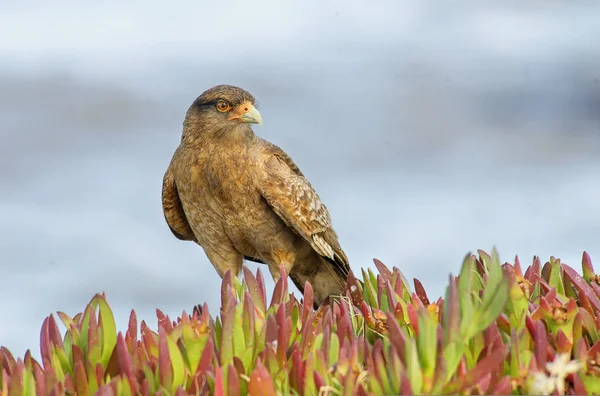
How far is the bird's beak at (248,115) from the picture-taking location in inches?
268

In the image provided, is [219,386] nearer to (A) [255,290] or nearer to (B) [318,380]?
(B) [318,380]

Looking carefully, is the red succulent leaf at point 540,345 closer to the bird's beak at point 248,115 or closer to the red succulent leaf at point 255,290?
the red succulent leaf at point 255,290

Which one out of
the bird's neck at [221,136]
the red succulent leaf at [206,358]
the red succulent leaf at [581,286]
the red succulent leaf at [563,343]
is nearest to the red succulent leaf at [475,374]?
the red succulent leaf at [563,343]

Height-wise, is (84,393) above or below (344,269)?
below

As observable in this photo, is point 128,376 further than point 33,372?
No

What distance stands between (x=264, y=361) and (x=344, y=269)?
4504 millimetres

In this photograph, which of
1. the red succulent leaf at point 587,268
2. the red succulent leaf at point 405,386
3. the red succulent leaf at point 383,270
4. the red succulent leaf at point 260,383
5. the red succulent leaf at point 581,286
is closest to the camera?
the red succulent leaf at point 405,386

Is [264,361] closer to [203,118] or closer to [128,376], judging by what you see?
Answer: [128,376]

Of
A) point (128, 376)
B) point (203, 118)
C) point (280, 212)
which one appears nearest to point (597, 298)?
point (128, 376)

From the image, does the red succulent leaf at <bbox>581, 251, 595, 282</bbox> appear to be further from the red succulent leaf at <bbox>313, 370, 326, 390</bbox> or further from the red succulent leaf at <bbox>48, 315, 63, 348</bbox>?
the red succulent leaf at <bbox>48, 315, 63, 348</bbox>

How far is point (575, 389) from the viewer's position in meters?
2.81

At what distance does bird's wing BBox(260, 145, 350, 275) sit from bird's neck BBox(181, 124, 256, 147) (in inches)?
11.0

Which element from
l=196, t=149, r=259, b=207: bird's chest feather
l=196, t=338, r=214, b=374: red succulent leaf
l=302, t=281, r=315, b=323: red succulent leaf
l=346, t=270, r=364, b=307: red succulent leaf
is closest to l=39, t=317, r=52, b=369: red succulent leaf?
l=196, t=338, r=214, b=374: red succulent leaf

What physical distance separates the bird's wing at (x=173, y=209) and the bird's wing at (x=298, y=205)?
0.81m
